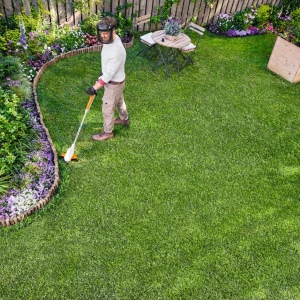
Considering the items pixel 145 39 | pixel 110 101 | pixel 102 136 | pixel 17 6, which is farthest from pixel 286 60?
pixel 17 6

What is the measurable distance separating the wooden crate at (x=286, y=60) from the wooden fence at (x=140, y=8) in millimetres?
2580

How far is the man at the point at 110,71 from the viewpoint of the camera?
474cm

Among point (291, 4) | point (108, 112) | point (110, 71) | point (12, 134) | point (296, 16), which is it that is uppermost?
point (110, 71)

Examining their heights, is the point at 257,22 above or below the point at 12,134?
above

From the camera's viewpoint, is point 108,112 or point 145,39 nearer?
point 108,112

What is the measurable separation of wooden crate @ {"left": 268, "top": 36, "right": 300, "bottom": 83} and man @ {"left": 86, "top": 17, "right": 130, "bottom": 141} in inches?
173

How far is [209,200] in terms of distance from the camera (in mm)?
5207

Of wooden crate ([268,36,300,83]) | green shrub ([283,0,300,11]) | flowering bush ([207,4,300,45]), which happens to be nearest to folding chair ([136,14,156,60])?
flowering bush ([207,4,300,45])

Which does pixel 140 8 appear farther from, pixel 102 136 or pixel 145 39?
pixel 102 136

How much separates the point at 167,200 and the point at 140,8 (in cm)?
575

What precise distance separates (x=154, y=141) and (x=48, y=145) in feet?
5.97

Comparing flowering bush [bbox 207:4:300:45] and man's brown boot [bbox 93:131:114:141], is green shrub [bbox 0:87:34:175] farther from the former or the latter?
flowering bush [bbox 207:4:300:45]

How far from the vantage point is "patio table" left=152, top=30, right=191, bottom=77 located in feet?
24.0

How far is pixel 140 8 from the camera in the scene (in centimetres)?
873
